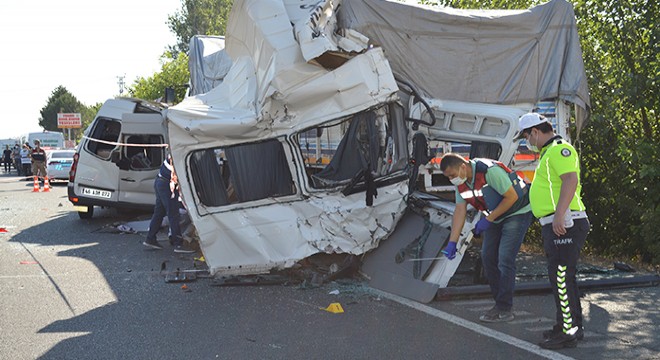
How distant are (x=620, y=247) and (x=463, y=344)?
5578 millimetres

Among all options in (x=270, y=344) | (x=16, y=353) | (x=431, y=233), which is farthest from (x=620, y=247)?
(x=16, y=353)

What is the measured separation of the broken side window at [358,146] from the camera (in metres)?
7.64

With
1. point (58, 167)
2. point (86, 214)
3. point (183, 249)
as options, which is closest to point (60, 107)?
point (58, 167)

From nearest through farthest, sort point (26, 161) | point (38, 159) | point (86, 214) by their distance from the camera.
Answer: point (86, 214), point (38, 159), point (26, 161)

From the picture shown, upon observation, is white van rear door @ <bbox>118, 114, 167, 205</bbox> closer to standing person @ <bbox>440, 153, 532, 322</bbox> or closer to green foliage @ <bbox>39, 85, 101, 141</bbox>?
standing person @ <bbox>440, 153, 532, 322</bbox>

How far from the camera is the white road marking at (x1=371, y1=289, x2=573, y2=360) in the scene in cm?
511

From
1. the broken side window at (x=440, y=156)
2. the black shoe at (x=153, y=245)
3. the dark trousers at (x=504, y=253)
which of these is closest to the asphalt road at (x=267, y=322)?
the dark trousers at (x=504, y=253)

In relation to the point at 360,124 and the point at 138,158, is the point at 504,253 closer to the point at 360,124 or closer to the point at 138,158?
the point at 360,124

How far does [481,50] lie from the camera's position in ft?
26.6

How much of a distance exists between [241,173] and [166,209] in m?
3.29

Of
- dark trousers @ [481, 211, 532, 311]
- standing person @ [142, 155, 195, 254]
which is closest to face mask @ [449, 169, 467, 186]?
dark trousers @ [481, 211, 532, 311]

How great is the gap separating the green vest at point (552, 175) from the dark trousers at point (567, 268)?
14 cm

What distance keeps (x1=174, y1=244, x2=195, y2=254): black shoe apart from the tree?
90.5 meters

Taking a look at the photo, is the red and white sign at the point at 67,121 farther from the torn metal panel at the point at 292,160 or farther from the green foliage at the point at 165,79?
the torn metal panel at the point at 292,160
